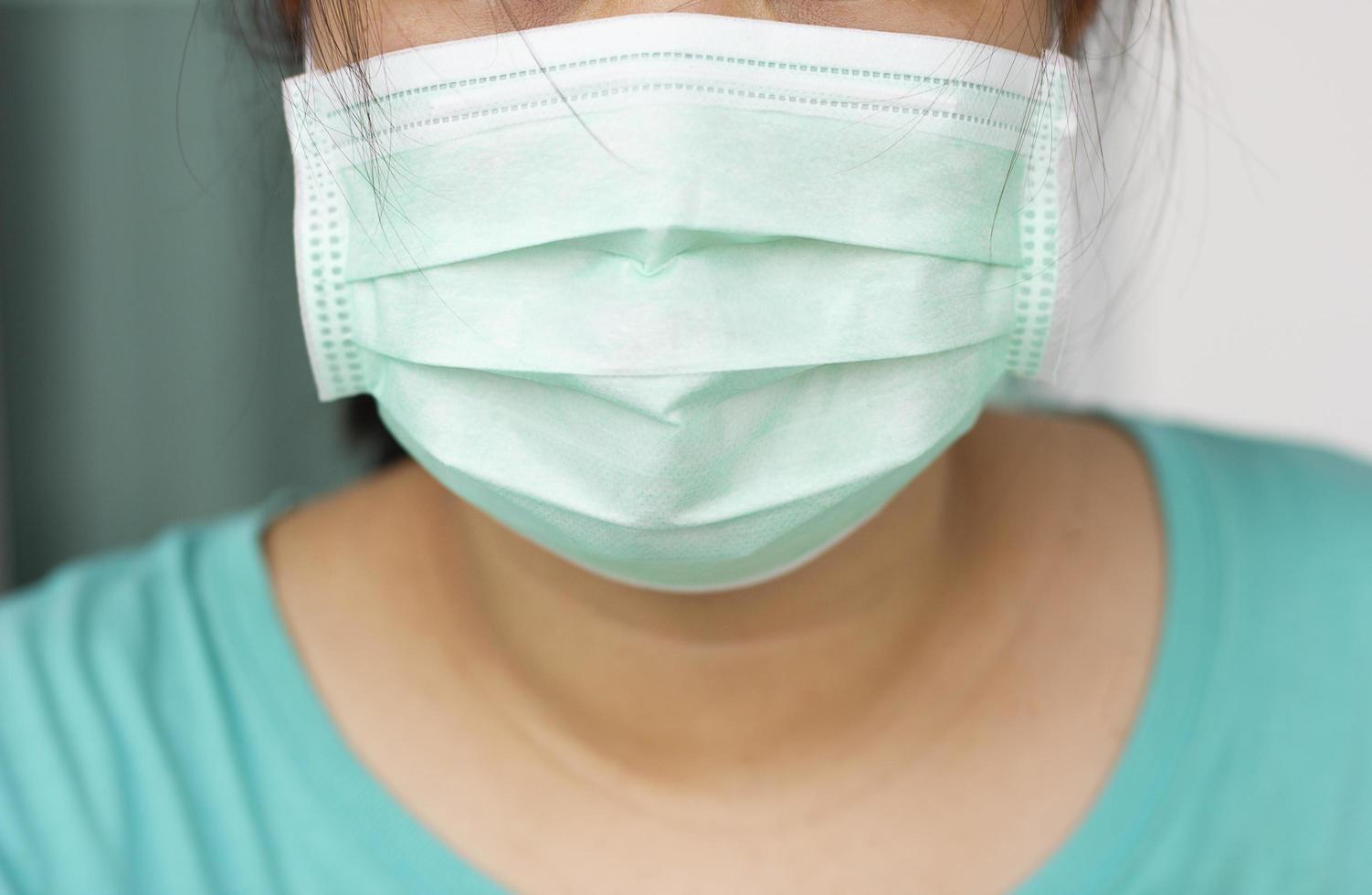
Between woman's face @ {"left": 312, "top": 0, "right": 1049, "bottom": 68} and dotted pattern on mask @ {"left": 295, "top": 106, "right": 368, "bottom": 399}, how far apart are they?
6 centimetres

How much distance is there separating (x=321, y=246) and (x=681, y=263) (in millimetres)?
284

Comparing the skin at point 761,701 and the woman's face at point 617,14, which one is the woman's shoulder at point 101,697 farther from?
the woman's face at point 617,14

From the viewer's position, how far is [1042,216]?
943 millimetres

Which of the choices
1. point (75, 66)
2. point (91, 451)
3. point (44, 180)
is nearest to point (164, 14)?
point (75, 66)

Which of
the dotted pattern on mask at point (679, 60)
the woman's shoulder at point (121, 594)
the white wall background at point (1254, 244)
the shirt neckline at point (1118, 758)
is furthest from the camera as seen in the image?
the white wall background at point (1254, 244)

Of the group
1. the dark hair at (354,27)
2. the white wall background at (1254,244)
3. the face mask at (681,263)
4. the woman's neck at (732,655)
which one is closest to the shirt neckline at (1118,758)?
the woman's neck at (732,655)

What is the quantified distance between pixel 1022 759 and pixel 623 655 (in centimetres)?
34

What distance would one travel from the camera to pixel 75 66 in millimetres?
2148

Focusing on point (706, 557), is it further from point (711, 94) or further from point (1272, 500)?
point (1272, 500)

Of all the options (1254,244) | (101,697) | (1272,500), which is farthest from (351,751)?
(1254,244)

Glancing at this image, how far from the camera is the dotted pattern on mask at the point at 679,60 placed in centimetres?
80

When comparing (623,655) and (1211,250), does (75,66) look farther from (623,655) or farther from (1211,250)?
(1211,250)

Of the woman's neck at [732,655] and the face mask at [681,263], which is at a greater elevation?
the face mask at [681,263]

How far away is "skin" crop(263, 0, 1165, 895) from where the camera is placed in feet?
3.47
